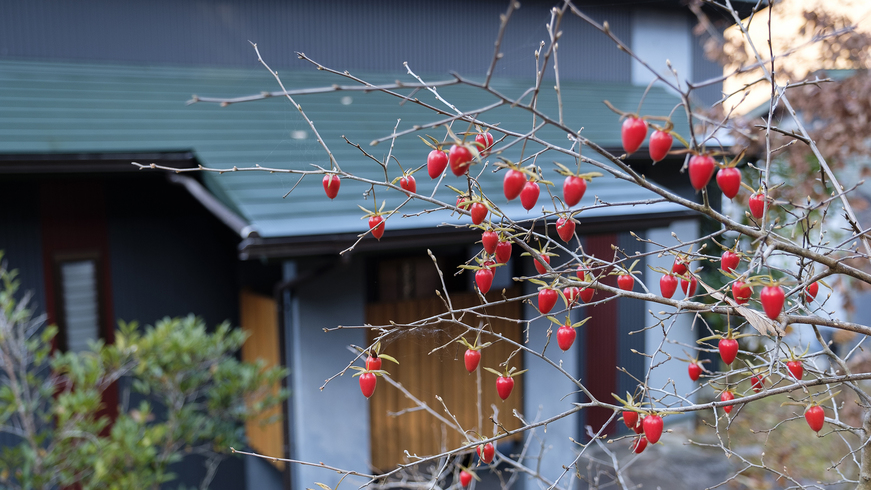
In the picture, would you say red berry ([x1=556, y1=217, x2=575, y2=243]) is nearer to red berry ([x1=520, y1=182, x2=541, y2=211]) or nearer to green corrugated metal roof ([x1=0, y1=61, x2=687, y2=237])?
red berry ([x1=520, y1=182, x2=541, y2=211])

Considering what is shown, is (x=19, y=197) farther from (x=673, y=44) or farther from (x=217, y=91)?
(x=673, y=44)

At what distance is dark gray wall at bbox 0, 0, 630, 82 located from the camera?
4.33 m

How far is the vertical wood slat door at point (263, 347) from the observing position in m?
3.74

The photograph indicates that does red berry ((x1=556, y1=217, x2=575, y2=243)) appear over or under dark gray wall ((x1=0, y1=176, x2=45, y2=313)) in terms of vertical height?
over

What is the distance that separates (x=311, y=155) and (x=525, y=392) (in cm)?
252

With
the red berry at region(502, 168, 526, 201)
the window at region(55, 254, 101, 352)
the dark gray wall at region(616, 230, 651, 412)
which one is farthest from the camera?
the dark gray wall at region(616, 230, 651, 412)

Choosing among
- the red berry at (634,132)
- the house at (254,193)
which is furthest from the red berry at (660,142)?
the house at (254,193)

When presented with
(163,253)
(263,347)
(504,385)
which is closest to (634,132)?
(504,385)

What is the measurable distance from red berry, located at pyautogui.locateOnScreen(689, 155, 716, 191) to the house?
1.37 m

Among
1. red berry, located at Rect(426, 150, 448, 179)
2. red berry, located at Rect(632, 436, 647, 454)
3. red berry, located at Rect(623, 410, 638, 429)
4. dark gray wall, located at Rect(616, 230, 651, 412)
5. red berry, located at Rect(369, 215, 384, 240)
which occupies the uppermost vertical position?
red berry, located at Rect(426, 150, 448, 179)

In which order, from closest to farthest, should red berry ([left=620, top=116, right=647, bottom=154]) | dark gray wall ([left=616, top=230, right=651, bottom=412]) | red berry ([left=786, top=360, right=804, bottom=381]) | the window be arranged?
red berry ([left=620, top=116, right=647, bottom=154])
red berry ([left=786, top=360, right=804, bottom=381])
the window
dark gray wall ([left=616, top=230, right=651, bottom=412])

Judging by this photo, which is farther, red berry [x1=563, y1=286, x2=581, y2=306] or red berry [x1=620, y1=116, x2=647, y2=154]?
red berry [x1=563, y1=286, x2=581, y2=306]

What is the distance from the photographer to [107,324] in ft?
12.6

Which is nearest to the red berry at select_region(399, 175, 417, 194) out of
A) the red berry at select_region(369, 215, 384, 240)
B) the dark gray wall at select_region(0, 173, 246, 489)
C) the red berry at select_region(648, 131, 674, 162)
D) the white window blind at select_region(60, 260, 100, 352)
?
the red berry at select_region(369, 215, 384, 240)
